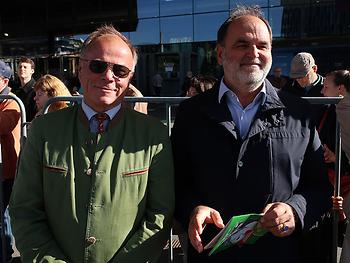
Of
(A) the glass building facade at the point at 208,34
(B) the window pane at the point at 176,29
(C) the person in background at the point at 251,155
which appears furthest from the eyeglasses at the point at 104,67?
(B) the window pane at the point at 176,29

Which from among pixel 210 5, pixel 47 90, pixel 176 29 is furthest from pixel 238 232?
pixel 176 29

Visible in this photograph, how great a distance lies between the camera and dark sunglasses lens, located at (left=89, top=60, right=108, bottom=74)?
6.30 ft

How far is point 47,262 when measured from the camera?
6.01ft

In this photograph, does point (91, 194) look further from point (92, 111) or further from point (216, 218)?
point (216, 218)

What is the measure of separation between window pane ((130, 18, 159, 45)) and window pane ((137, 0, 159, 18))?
26 cm

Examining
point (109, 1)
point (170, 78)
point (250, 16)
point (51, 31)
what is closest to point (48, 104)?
point (250, 16)

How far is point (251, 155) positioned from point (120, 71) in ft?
2.35

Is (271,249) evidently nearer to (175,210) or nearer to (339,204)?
(175,210)

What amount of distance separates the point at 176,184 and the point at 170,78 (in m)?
17.2

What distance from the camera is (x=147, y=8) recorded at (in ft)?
62.0

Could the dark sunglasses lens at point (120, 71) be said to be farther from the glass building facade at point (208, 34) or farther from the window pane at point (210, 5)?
the window pane at point (210, 5)

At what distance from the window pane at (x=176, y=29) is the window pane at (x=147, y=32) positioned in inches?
11.7

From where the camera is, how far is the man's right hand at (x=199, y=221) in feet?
5.95

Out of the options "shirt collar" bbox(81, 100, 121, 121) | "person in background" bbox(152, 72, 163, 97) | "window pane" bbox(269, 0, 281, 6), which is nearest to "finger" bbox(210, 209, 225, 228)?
"shirt collar" bbox(81, 100, 121, 121)
